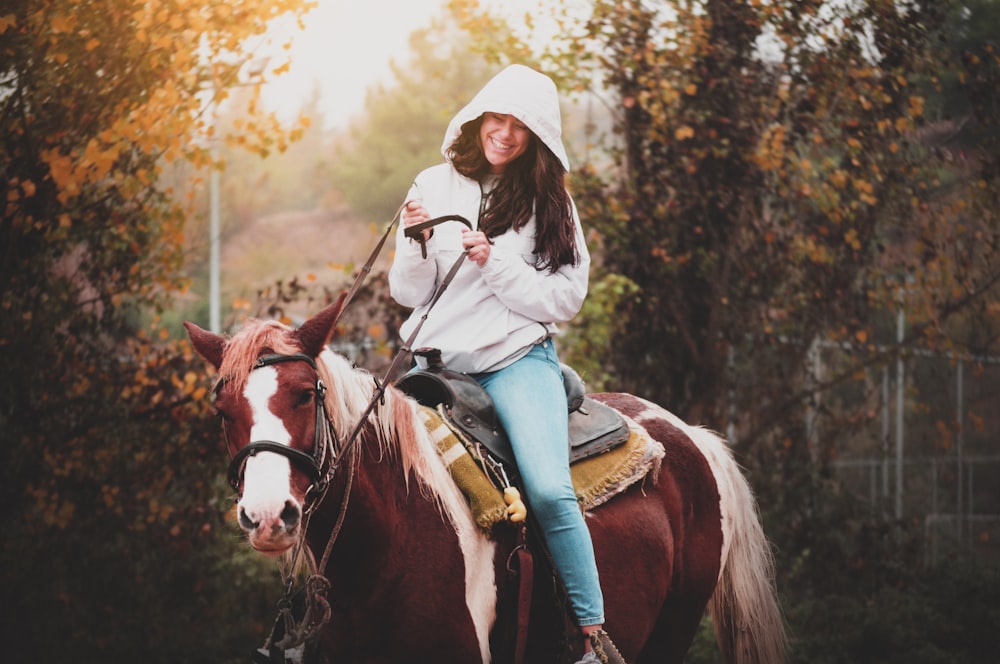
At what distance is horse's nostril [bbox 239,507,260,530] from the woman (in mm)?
1047

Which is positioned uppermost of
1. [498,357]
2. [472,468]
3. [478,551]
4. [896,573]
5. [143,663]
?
[498,357]

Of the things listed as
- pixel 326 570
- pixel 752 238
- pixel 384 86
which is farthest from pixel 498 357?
pixel 384 86

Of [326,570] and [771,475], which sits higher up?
[326,570]

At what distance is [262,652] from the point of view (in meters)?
2.80

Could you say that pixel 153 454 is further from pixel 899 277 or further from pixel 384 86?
pixel 384 86

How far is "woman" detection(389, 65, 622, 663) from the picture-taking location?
10.3 ft

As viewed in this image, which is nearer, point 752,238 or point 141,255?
point 141,255

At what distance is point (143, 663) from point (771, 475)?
472 centimetres

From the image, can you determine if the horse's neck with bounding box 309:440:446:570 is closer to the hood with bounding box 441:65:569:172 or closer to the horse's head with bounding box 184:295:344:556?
the horse's head with bounding box 184:295:344:556

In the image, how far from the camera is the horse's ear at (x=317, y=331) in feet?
8.76

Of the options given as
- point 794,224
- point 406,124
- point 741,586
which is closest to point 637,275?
point 794,224

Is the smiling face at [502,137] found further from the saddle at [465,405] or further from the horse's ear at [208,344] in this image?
the horse's ear at [208,344]

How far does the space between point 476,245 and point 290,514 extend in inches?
42.6

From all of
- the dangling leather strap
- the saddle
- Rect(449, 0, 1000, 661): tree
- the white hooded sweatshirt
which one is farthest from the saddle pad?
Rect(449, 0, 1000, 661): tree
